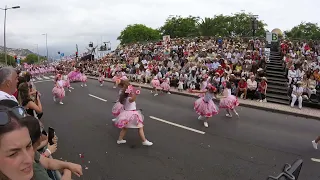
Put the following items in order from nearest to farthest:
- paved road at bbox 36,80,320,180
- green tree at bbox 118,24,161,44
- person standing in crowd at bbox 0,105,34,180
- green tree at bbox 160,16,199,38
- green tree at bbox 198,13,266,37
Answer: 1. person standing in crowd at bbox 0,105,34,180
2. paved road at bbox 36,80,320,180
3. green tree at bbox 198,13,266,37
4. green tree at bbox 160,16,199,38
5. green tree at bbox 118,24,161,44

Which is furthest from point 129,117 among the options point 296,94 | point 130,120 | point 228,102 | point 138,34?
point 138,34

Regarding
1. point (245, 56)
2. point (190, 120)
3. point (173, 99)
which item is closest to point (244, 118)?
point (190, 120)

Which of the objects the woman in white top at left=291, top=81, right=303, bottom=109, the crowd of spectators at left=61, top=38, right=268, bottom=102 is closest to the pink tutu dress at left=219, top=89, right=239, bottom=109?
the crowd of spectators at left=61, top=38, right=268, bottom=102

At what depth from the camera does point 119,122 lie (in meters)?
7.28

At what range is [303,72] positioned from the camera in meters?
14.8

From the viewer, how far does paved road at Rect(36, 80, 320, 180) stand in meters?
5.87

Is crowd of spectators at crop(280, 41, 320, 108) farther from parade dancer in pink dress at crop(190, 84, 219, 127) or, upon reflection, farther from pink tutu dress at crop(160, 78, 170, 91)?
pink tutu dress at crop(160, 78, 170, 91)

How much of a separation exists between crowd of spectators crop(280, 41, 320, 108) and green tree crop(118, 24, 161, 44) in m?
64.6

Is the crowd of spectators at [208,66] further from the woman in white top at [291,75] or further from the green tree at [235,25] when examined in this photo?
the green tree at [235,25]

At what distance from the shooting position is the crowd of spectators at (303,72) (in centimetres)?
1330

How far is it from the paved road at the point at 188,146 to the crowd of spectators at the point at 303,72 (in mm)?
2587

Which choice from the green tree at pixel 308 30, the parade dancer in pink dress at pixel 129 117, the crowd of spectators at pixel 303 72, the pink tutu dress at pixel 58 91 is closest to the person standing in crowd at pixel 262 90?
the crowd of spectators at pixel 303 72

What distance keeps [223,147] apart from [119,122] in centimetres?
300

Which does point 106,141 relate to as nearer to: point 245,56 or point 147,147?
point 147,147
